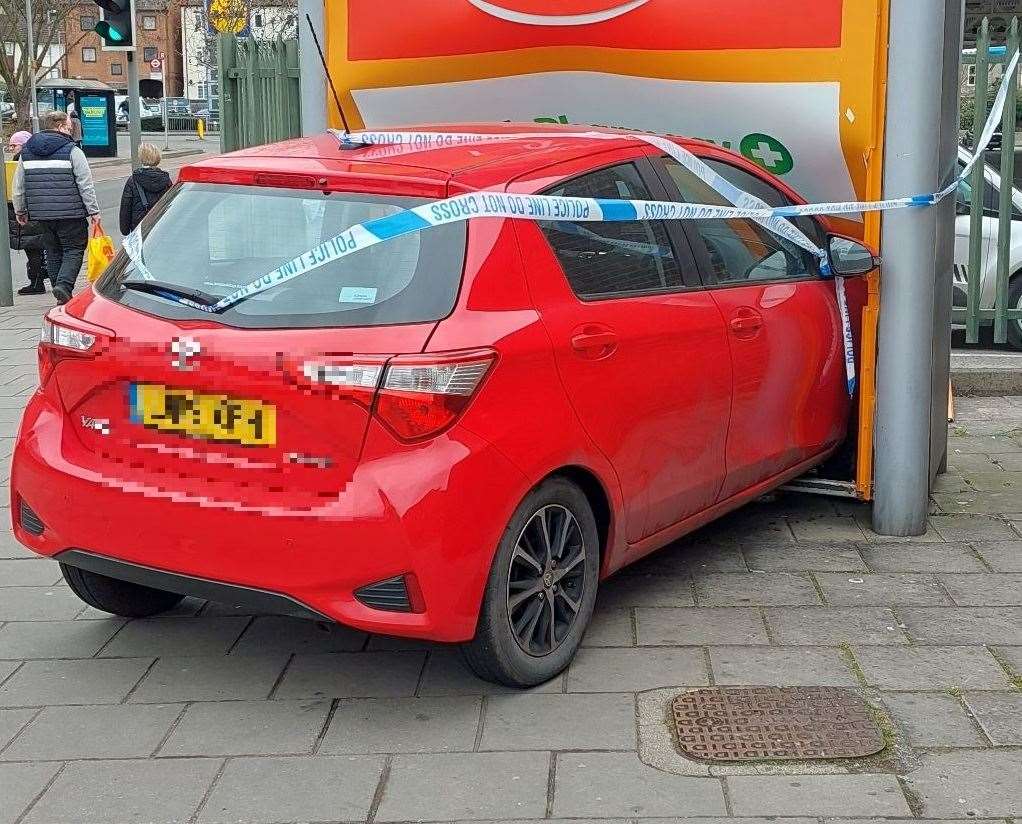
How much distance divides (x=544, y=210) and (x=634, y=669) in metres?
1.42

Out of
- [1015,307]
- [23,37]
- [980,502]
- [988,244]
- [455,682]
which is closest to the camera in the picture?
[455,682]

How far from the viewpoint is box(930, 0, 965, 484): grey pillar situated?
5.78m

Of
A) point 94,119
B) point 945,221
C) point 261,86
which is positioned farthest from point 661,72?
point 94,119

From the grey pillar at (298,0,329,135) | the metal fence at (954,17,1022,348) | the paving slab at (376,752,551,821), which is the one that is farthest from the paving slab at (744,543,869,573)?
the metal fence at (954,17,1022,348)

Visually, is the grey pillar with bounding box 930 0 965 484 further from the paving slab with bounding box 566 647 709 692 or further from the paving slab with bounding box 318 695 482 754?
the paving slab with bounding box 318 695 482 754

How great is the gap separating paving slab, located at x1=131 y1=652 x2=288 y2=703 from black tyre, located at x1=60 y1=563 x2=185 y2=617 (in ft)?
1.03

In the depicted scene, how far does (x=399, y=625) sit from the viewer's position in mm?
3822

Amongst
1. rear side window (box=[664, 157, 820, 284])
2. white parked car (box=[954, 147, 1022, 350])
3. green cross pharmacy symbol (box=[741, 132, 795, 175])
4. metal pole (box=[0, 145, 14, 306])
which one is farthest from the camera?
metal pole (box=[0, 145, 14, 306])

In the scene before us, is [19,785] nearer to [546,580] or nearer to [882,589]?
[546,580]

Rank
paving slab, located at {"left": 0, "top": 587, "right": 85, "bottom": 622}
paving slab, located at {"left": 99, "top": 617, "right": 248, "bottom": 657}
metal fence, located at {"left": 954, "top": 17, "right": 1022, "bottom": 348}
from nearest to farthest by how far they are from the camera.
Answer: paving slab, located at {"left": 99, "top": 617, "right": 248, "bottom": 657}, paving slab, located at {"left": 0, "top": 587, "right": 85, "bottom": 622}, metal fence, located at {"left": 954, "top": 17, "right": 1022, "bottom": 348}

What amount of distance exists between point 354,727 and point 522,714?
47 centimetres

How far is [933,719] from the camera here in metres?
4.00

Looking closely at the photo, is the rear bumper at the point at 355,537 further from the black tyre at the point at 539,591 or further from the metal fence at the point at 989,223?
the metal fence at the point at 989,223

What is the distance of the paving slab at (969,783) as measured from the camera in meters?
3.45
